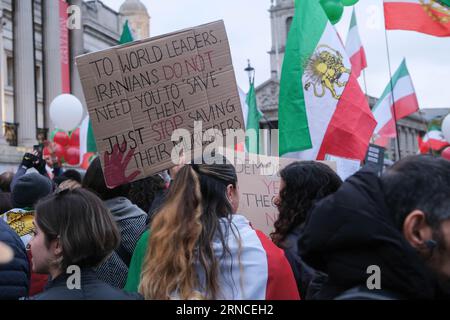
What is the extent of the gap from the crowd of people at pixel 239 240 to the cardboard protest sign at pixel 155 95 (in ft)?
1.24

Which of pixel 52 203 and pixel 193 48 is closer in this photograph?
pixel 52 203

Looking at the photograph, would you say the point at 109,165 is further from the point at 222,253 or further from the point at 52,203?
the point at 222,253

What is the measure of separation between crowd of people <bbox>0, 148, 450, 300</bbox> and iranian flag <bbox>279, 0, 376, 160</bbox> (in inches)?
94.9

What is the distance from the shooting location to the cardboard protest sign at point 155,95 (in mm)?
3602

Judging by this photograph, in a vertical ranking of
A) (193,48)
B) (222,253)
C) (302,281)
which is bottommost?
(302,281)

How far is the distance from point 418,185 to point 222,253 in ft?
2.92

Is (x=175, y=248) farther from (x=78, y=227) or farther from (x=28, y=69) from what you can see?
(x=28, y=69)

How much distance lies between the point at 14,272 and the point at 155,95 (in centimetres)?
124

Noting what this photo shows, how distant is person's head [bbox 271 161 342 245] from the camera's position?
3.39 m

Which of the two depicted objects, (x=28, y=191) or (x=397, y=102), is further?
(x=397, y=102)

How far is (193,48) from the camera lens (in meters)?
3.81

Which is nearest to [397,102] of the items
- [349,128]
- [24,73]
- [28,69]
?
[349,128]

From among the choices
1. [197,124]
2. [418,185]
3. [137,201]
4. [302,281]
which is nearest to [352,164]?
[137,201]

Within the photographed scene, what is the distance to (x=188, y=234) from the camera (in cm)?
252
